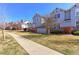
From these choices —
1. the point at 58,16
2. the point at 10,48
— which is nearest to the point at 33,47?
the point at 10,48

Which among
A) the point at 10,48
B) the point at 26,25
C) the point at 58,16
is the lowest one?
the point at 10,48

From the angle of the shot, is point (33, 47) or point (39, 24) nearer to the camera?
point (33, 47)

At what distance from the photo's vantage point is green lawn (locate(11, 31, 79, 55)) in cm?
301

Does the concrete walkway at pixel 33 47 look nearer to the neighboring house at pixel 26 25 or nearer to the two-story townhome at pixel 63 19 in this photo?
the neighboring house at pixel 26 25

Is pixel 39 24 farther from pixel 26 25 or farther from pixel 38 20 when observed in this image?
pixel 26 25

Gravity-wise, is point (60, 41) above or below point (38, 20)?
below

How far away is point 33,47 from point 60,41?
0.36 meters

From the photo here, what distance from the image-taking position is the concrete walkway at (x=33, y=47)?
2.99 metres

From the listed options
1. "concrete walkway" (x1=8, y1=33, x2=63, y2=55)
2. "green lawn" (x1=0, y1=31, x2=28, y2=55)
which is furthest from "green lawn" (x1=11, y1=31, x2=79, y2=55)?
"green lawn" (x1=0, y1=31, x2=28, y2=55)

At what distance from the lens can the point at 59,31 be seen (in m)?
3.11

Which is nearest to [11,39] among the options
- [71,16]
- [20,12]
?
[20,12]

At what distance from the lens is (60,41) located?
3.06 meters

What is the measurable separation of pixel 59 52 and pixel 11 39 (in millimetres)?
656

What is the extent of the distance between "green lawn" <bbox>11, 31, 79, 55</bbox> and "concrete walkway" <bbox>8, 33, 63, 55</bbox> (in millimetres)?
51
